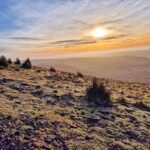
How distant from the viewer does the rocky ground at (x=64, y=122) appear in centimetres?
985

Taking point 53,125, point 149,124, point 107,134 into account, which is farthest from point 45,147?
point 149,124

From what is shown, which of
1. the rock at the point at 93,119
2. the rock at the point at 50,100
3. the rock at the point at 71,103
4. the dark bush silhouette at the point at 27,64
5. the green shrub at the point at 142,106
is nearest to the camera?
the rock at the point at 93,119

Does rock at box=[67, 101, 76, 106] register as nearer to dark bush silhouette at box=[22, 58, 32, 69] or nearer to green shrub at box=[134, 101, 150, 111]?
green shrub at box=[134, 101, 150, 111]

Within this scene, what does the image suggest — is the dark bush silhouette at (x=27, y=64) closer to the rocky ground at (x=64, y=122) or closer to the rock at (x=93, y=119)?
the rocky ground at (x=64, y=122)

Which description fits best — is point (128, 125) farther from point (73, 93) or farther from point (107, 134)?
A: point (73, 93)

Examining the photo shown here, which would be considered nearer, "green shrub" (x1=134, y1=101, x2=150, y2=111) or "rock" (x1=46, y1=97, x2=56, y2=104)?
"rock" (x1=46, y1=97, x2=56, y2=104)

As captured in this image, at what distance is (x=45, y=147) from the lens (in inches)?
373

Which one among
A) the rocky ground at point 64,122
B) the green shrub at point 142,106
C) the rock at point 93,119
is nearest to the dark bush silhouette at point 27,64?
the rocky ground at point 64,122

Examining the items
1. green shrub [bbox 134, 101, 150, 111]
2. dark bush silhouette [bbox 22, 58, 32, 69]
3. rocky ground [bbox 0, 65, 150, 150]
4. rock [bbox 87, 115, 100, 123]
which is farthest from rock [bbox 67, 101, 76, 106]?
dark bush silhouette [bbox 22, 58, 32, 69]

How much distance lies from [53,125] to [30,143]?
1593mm

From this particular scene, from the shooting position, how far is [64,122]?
11.4m

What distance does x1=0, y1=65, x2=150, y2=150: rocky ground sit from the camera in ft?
32.3

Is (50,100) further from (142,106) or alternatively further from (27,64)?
(27,64)

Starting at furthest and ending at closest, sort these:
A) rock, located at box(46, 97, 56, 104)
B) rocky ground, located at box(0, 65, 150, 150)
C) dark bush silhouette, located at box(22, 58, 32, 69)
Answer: dark bush silhouette, located at box(22, 58, 32, 69) → rock, located at box(46, 97, 56, 104) → rocky ground, located at box(0, 65, 150, 150)
